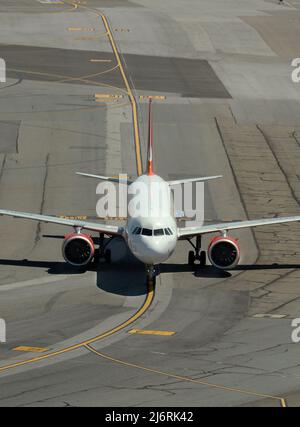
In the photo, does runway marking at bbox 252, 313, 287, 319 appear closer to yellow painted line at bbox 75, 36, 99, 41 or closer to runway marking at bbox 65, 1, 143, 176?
runway marking at bbox 65, 1, 143, 176

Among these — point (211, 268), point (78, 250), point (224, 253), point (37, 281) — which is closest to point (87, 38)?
point (211, 268)

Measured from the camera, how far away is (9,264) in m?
65.2

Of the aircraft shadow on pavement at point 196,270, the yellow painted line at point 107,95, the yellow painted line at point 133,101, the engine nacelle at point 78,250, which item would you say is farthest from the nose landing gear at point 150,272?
the yellow painted line at point 107,95

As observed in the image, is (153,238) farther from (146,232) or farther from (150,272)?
(150,272)

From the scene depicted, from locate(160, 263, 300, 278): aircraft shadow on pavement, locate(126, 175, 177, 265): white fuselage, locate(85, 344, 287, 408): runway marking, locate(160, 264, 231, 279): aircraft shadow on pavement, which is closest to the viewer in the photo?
locate(85, 344, 287, 408): runway marking

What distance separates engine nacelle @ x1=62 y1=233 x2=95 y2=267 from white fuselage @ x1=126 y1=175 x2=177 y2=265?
9.97 ft

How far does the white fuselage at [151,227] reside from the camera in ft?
190

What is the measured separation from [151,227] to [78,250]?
6.17 meters

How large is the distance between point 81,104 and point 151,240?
150ft

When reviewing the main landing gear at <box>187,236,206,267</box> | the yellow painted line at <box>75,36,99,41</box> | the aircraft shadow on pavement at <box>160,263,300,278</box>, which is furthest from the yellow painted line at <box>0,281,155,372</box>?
the yellow painted line at <box>75,36,99,41</box>

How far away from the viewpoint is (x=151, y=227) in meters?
58.1

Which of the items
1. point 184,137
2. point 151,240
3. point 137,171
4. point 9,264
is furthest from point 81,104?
point 151,240

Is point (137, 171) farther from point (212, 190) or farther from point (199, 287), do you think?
point (199, 287)

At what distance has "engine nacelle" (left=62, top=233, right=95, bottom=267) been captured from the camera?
62.5m
